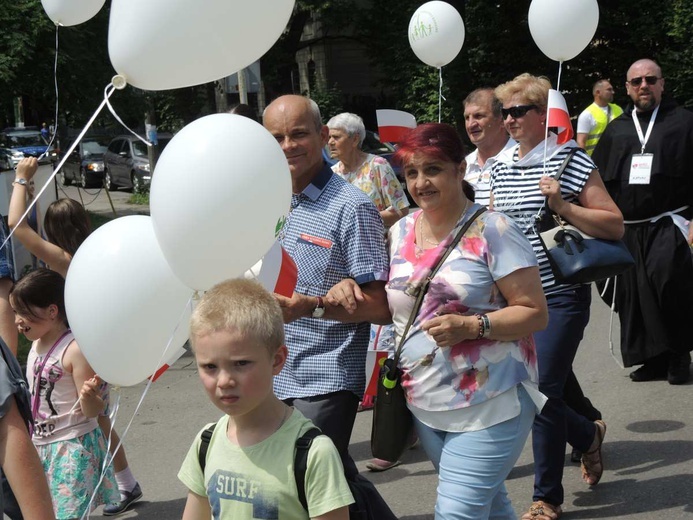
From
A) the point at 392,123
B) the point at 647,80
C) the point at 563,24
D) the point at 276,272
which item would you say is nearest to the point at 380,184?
the point at 392,123

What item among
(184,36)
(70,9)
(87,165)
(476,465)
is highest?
(70,9)

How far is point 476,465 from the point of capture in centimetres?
344

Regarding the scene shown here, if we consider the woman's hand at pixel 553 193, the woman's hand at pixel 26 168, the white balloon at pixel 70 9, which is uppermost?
the white balloon at pixel 70 9

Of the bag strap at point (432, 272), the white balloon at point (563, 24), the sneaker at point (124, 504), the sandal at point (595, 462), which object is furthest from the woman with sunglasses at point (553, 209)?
the sneaker at point (124, 504)

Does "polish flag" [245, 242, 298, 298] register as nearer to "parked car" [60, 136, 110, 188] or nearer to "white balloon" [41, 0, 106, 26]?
"white balloon" [41, 0, 106, 26]

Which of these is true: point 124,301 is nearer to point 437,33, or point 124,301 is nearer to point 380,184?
point 380,184

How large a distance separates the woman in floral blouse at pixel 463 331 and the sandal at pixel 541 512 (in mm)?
1296

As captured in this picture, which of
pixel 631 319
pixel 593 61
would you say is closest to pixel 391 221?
pixel 631 319

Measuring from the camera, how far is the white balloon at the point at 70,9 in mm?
4082

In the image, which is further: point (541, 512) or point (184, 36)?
point (541, 512)

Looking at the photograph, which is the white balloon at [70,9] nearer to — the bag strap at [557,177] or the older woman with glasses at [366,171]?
the bag strap at [557,177]

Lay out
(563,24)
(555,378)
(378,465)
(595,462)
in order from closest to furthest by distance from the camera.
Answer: (555,378) → (595,462) → (378,465) → (563,24)

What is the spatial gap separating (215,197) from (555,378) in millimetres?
2374

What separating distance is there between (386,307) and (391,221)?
368 centimetres
